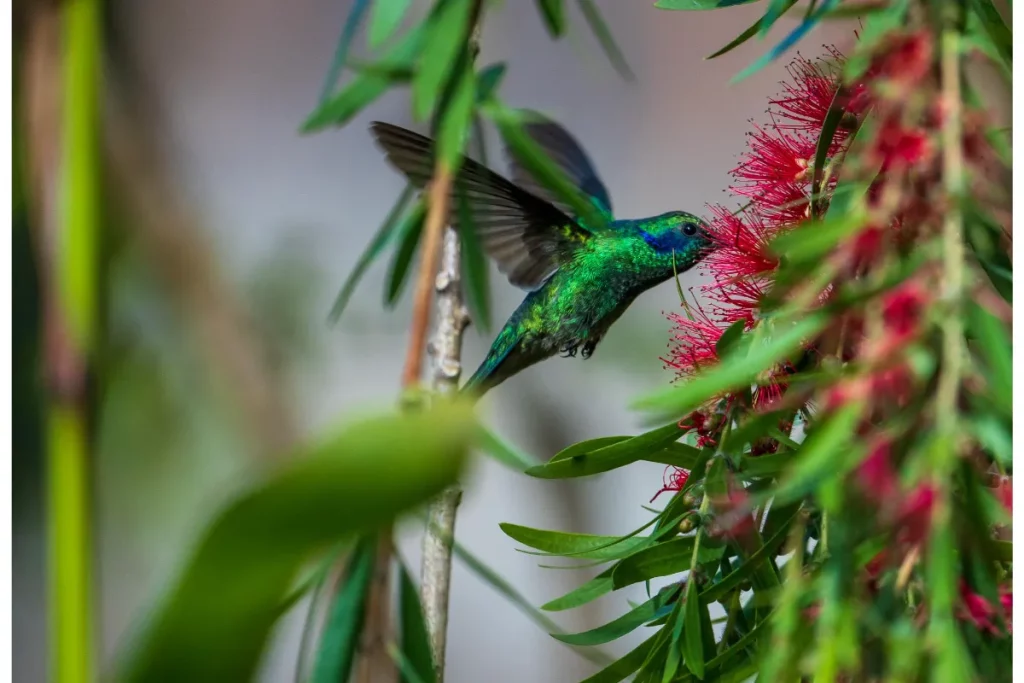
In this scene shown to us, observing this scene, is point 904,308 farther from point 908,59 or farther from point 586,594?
point 586,594

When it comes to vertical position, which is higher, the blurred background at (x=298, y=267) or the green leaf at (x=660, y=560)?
the blurred background at (x=298, y=267)

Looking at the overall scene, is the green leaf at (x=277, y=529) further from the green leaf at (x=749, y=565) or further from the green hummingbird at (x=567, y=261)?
the green hummingbird at (x=567, y=261)

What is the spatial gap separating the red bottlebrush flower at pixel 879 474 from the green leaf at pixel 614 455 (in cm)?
16

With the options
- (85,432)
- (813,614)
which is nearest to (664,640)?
(813,614)

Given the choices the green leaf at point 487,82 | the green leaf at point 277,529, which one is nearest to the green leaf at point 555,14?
the green leaf at point 487,82

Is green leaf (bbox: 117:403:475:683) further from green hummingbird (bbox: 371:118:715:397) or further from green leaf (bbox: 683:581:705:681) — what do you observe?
green hummingbird (bbox: 371:118:715:397)

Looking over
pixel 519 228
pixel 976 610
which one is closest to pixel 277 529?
Result: pixel 976 610

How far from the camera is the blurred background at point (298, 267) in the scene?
591 mm

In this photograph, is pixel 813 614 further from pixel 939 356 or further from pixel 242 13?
pixel 242 13

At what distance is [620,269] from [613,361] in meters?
0.10

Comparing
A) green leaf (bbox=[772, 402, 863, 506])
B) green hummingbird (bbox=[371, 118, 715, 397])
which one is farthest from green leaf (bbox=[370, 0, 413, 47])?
green hummingbird (bbox=[371, 118, 715, 397])

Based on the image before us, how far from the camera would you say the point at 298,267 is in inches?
24.9

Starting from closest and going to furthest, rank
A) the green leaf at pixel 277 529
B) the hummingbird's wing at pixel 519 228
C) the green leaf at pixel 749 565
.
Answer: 1. the green leaf at pixel 277 529
2. the green leaf at pixel 749 565
3. the hummingbird's wing at pixel 519 228

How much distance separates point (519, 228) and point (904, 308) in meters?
0.41
